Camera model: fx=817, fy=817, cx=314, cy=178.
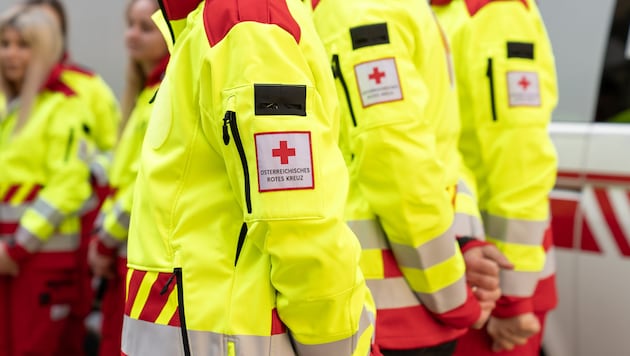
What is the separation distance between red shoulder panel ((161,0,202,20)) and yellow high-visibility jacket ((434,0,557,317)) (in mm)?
1227

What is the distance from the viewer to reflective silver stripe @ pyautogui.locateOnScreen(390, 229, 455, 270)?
1.97 m

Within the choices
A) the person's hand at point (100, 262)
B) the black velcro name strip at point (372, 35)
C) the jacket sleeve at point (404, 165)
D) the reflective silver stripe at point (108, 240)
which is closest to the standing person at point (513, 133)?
the jacket sleeve at point (404, 165)

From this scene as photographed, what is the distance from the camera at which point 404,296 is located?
2.06 metres

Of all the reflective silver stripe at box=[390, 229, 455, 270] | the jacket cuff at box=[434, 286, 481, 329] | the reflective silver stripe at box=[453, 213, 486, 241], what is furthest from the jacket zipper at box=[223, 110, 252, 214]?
the reflective silver stripe at box=[453, 213, 486, 241]

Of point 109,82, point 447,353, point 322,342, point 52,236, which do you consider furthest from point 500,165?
point 109,82

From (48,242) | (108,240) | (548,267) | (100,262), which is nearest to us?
(548,267)

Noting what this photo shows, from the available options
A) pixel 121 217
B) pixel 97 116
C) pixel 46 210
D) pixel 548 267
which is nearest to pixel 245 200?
pixel 548 267

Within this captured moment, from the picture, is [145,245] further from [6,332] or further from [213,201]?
[6,332]

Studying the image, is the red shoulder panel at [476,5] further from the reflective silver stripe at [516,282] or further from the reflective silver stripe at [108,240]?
the reflective silver stripe at [108,240]

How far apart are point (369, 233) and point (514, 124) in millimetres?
688

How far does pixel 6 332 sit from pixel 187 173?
273 cm

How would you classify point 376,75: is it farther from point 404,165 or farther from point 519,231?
point 519,231

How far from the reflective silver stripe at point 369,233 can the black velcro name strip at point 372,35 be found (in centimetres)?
44

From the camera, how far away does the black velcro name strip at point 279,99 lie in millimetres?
1356
